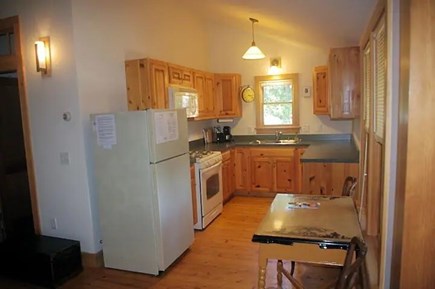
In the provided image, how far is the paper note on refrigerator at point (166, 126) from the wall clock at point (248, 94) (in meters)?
2.79

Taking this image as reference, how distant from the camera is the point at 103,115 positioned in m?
2.79

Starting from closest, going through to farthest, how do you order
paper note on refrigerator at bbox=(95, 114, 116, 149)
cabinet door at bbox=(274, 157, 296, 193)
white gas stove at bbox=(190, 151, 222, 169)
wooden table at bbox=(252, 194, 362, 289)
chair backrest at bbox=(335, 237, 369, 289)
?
chair backrest at bbox=(335, 237, 369, 289)
wooden table at bbox=(252, 194, 362, 289)
paper note on refrigerator at bbox=(95, 114, 116, 149)
white gas stove at bbox=(190, 151, 222, 169)
cabinet door at bbox=(274, 157, 296, 193)

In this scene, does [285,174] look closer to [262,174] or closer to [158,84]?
[262,174]

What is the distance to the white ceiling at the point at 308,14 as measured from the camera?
2.39 m

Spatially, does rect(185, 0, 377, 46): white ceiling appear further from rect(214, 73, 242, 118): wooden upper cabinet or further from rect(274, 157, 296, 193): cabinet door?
rect(274, 157, 296, 193): cabinet door

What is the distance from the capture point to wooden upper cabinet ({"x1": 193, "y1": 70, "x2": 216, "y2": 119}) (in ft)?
15.6

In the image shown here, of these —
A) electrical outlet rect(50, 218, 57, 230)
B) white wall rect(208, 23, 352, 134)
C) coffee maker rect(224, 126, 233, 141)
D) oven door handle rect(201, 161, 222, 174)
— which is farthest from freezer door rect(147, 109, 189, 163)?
white wall rect(208, 23, 352, 134)

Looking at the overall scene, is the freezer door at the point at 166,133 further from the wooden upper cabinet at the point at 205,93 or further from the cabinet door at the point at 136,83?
the wooden upper cabinet at the point at 205,93

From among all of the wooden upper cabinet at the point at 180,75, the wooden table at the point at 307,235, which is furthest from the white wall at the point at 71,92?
the wooden table at the point at 307,235

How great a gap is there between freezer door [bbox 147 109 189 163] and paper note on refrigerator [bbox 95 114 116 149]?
0.37 m

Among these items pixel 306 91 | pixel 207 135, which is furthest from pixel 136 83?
pixel 306 91

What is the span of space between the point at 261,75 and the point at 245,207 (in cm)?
237

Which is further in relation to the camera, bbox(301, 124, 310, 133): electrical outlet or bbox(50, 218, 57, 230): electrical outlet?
bbox(301, 124, 310, 133): electrical outlet

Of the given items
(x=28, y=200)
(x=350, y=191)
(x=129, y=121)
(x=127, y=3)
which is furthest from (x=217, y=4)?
(x=28, y=200)
